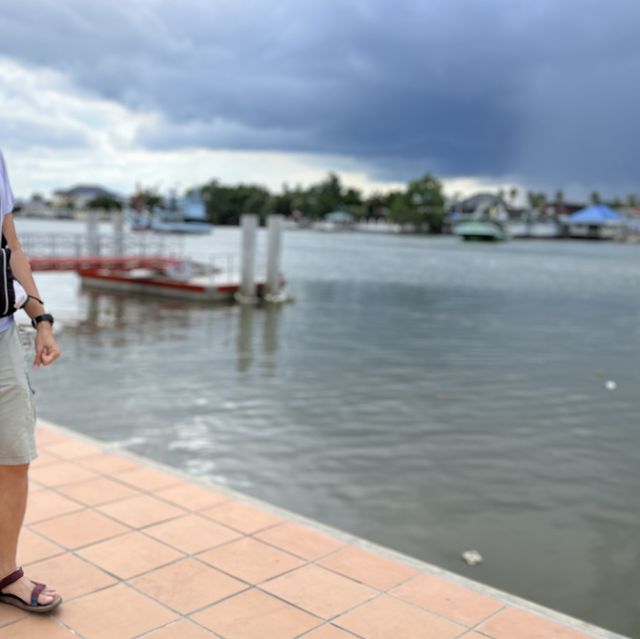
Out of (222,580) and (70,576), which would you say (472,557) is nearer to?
(222,580)

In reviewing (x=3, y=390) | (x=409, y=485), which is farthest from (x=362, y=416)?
(x=3, y=390)

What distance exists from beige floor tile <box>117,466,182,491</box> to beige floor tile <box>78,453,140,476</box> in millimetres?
70

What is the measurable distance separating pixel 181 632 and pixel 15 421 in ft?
3.75

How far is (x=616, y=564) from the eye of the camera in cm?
541

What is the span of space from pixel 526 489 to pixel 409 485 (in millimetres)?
1089

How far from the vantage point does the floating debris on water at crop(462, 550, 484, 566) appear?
17.6 ft

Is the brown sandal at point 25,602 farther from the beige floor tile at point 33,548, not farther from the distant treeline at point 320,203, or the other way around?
the distant treeline at point 320,203

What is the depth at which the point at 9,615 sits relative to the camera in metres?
3.24

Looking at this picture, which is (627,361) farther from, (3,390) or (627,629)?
(3,390)

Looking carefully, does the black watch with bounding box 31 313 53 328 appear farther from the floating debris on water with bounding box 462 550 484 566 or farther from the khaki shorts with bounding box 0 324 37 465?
the floating debris on water with bounding box 462 550 484 566

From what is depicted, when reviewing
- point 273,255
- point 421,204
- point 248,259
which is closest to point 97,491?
point 248,259

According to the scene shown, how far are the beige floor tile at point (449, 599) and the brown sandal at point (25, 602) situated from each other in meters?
1.60

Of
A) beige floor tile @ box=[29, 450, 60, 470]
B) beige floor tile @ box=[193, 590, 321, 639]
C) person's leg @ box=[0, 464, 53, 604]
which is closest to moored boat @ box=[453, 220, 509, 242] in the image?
beige floor tile @ box=[29, 450, 60, 470]

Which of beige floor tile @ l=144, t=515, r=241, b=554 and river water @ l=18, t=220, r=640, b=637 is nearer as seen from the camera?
beige floor tile @ l=144, t=515, r=241, b=554
